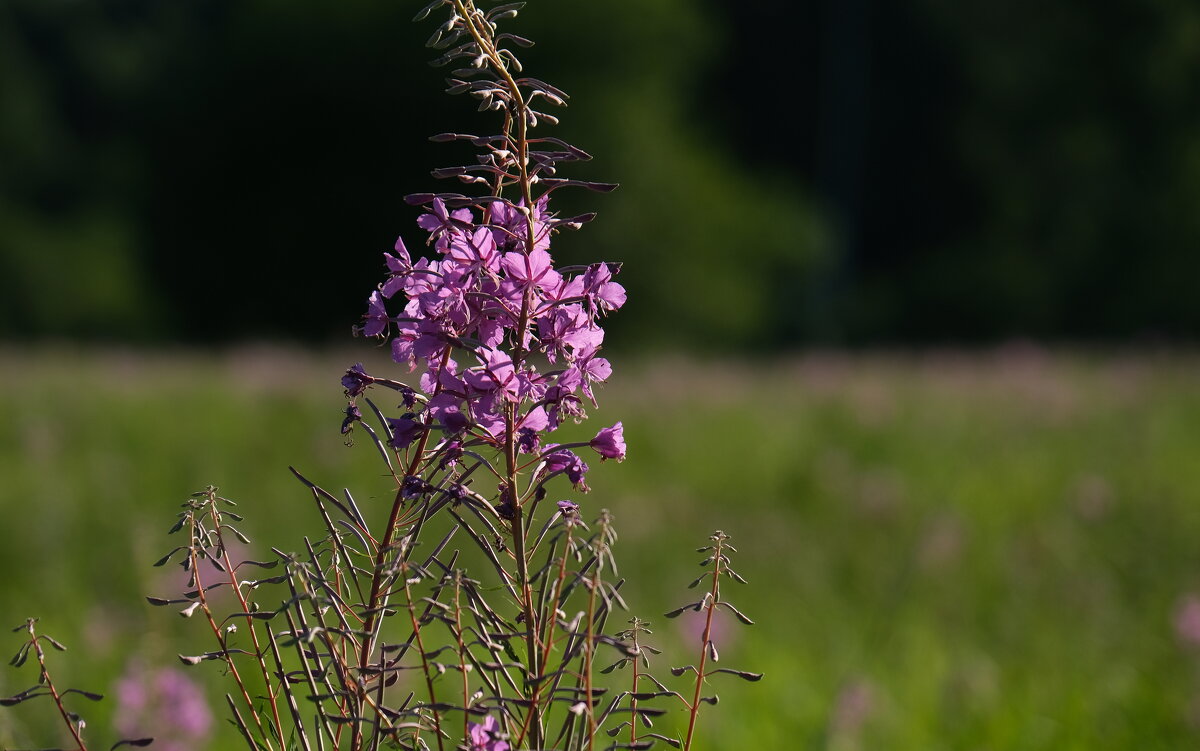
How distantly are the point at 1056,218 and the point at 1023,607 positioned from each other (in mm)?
19859

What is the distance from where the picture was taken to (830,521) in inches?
228

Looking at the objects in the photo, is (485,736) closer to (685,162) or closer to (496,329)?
(496,329)

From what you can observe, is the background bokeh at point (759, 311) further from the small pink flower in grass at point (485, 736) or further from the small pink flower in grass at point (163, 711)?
the small pink flower in grass at point (485, 736)

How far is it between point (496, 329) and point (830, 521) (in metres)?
4.89

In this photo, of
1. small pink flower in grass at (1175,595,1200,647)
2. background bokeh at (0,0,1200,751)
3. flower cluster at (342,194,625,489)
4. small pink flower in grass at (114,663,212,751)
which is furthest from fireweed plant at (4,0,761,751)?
small pink flower in grass at (1175,595,1200,647)

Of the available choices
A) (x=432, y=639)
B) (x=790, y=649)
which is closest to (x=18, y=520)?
(x=432, y=639)

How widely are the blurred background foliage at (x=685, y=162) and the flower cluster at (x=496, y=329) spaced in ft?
60.9

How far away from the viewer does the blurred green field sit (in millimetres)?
3408

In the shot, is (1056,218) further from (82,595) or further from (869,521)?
(82,595)

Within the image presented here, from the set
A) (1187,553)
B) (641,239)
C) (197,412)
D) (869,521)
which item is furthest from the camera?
(641,239)

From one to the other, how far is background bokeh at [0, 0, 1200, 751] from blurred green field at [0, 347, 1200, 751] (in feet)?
0.08

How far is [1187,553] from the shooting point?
5145 millimetres

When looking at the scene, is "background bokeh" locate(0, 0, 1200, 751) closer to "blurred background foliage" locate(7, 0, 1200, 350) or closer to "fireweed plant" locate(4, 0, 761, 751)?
"blurred background foliage" locate(7, 0, 1200, 350)

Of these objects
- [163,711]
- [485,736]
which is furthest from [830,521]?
[485,736]
